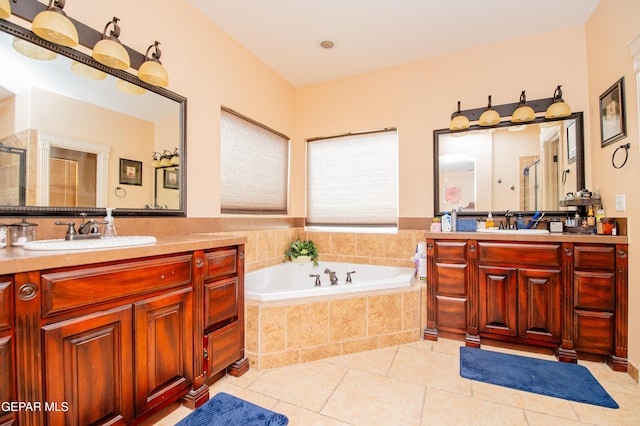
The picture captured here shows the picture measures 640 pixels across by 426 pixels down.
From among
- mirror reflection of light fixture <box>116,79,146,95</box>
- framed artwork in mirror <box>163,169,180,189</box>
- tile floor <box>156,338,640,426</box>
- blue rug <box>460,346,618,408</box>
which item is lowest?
tile floor <box>156,338,640,426</box>

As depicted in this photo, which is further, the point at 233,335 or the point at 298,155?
the point at 298,155

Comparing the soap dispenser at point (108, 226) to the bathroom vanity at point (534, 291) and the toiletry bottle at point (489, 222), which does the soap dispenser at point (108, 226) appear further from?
the toiletry bottle at point (489, 222)

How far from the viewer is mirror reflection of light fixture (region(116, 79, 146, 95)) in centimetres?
187

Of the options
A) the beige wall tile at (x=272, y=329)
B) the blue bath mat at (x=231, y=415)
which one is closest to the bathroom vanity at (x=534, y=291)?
the beige wall tile at (x=272, y=329)

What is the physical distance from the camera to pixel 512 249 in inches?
93.1

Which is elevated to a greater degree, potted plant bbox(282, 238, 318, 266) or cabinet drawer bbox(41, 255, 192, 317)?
cabinet drawer bbox(41, 255, 192, 317)

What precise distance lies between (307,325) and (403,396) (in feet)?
2.61

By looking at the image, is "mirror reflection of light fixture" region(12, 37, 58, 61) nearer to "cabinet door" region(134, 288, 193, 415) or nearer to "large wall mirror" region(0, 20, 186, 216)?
"large wall mirror" region(0, 20, 186, 216)

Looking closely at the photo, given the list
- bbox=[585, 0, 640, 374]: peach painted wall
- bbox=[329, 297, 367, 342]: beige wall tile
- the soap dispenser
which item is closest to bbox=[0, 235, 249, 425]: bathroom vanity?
the soap dispenser

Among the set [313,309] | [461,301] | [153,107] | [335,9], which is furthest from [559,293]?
[153,107]

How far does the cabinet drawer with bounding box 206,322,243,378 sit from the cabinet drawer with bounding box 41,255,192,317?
47cm

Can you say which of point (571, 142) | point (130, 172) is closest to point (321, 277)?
point (130, 172)

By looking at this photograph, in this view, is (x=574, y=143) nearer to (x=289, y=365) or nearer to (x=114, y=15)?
(x=289, y=365)

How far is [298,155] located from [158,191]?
6.62 feet
